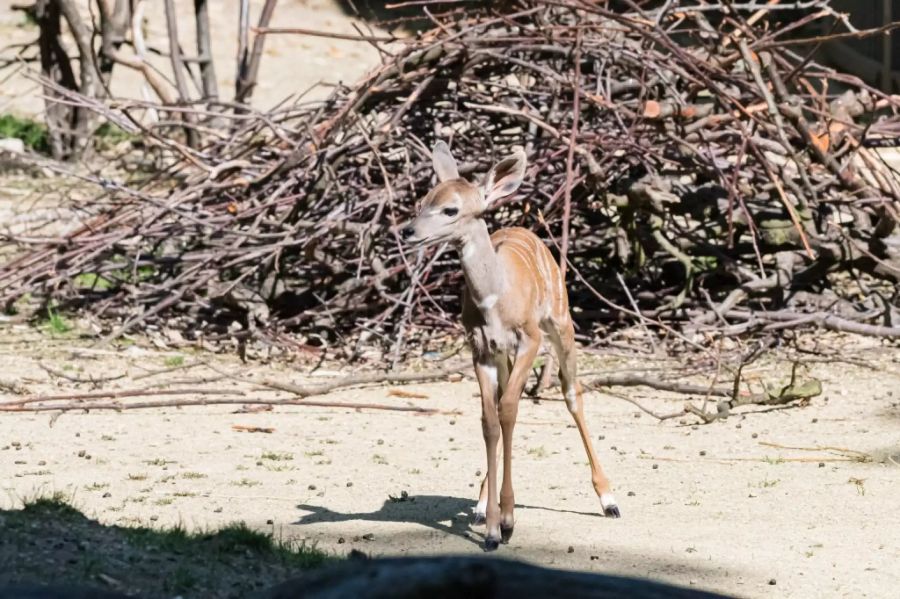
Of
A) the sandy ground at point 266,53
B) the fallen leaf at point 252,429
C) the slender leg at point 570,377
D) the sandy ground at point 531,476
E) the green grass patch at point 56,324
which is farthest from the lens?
the sandy ground at point 266,53

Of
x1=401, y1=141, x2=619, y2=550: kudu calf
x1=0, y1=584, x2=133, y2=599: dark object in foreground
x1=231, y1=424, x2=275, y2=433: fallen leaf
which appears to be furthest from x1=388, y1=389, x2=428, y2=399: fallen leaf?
x1=0, y1=584, x2=133, y2=599: dark object in foreground

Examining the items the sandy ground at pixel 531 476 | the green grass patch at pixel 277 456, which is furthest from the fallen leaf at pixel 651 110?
the green grass patch at pixel 277 456

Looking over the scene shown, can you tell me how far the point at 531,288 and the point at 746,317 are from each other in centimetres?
361

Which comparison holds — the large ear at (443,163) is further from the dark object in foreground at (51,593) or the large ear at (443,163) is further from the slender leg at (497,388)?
the dark object in foreground at (51,593)

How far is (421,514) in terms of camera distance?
5.59 m

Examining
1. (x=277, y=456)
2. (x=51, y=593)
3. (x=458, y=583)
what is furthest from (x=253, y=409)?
(x=458, y=583)

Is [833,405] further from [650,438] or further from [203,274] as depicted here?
[203,274]

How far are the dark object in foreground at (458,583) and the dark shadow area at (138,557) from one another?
1.16 m

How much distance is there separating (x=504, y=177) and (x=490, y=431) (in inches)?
38.8

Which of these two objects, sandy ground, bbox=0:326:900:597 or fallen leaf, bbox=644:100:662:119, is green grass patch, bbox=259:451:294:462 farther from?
fallen leaf, bbox=644:100:662:119

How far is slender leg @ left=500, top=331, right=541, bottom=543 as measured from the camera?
17.0ft

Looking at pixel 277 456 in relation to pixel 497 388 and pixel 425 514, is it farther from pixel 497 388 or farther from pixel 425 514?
pixel 497 388

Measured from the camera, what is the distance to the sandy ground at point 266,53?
1733 centimetres

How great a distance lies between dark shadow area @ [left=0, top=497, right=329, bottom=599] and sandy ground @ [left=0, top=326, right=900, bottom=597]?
53 cm
